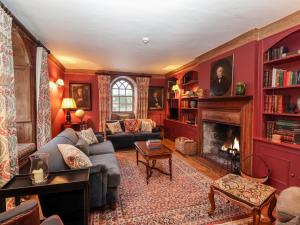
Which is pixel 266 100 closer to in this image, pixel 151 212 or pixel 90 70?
pixel 151 212

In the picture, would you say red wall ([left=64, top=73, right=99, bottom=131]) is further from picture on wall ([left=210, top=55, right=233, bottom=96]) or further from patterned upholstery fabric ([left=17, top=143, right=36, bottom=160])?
picture on wall ([left=210, top=55, right=233, bottom=96])

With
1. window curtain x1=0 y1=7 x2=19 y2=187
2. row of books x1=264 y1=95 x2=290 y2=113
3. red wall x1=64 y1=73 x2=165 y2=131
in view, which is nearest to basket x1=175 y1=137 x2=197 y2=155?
row of books x1=264 y1=95 x2=290 y2=113

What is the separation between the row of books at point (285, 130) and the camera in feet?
8.05

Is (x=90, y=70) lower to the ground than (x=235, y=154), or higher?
higher

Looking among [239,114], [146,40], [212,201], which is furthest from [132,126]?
[212,201]

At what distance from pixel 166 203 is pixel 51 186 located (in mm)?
1433

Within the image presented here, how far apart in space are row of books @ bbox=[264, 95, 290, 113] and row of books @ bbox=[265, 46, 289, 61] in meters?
0.60

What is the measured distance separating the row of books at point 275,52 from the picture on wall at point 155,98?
4.43 meters

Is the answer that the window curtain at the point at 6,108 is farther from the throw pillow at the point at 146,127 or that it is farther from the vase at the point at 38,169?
the throw pillow at the point at 146,127

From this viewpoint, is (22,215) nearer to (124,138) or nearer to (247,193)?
(247,193)

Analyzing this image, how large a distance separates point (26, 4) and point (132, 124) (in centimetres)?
378

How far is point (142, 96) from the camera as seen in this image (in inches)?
263

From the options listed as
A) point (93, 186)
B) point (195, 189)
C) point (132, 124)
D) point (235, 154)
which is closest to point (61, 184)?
point (93, 186)

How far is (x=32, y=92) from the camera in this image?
127 inches
